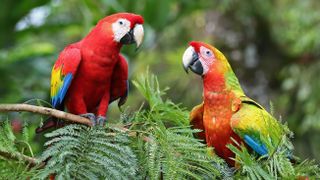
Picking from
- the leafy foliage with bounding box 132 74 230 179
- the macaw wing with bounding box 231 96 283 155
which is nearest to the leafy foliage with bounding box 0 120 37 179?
the leafy foliage with bounding box 132 74 230 179

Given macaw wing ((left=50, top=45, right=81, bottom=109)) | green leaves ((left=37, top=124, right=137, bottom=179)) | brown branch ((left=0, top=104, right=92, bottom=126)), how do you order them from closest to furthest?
green leaves ((left=37, top=124, right=137, bottom=179)), brown branch ((left=0, top=104, right=92, bottom=126)), macaw wing ((left=50, top=45, right=81, bottom=109))

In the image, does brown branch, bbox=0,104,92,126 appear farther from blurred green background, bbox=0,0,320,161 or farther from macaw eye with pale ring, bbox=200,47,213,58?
blurred green background, bbox=0,0,320,161

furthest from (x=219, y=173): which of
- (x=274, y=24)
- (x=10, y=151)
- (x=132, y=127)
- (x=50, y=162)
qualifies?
(x=274, y=24)

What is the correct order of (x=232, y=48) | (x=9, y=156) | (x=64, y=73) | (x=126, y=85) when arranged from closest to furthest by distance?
(x=9, y=156) → (x=64, y=73) → (x=126, y=85) → (x=232, y=48)

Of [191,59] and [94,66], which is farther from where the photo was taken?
[94,66]

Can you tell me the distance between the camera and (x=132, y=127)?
129 centimetres

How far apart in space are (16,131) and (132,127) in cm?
50

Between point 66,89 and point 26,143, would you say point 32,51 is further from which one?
point 26,143

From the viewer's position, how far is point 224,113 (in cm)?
159

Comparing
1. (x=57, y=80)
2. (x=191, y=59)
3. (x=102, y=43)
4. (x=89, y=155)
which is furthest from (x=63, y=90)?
(x=89, y=155)

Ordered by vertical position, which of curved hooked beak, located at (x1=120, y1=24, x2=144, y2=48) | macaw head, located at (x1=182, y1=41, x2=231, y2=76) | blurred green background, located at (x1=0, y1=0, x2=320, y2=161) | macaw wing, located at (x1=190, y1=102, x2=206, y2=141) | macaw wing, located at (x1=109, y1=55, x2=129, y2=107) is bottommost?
blurred green background, located at (x1=0, y1=0, x2=320, y2=161)

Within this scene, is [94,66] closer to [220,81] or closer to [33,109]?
[220,81]

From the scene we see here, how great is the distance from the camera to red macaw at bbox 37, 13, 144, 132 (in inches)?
69.9

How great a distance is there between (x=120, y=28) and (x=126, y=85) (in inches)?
7.7
